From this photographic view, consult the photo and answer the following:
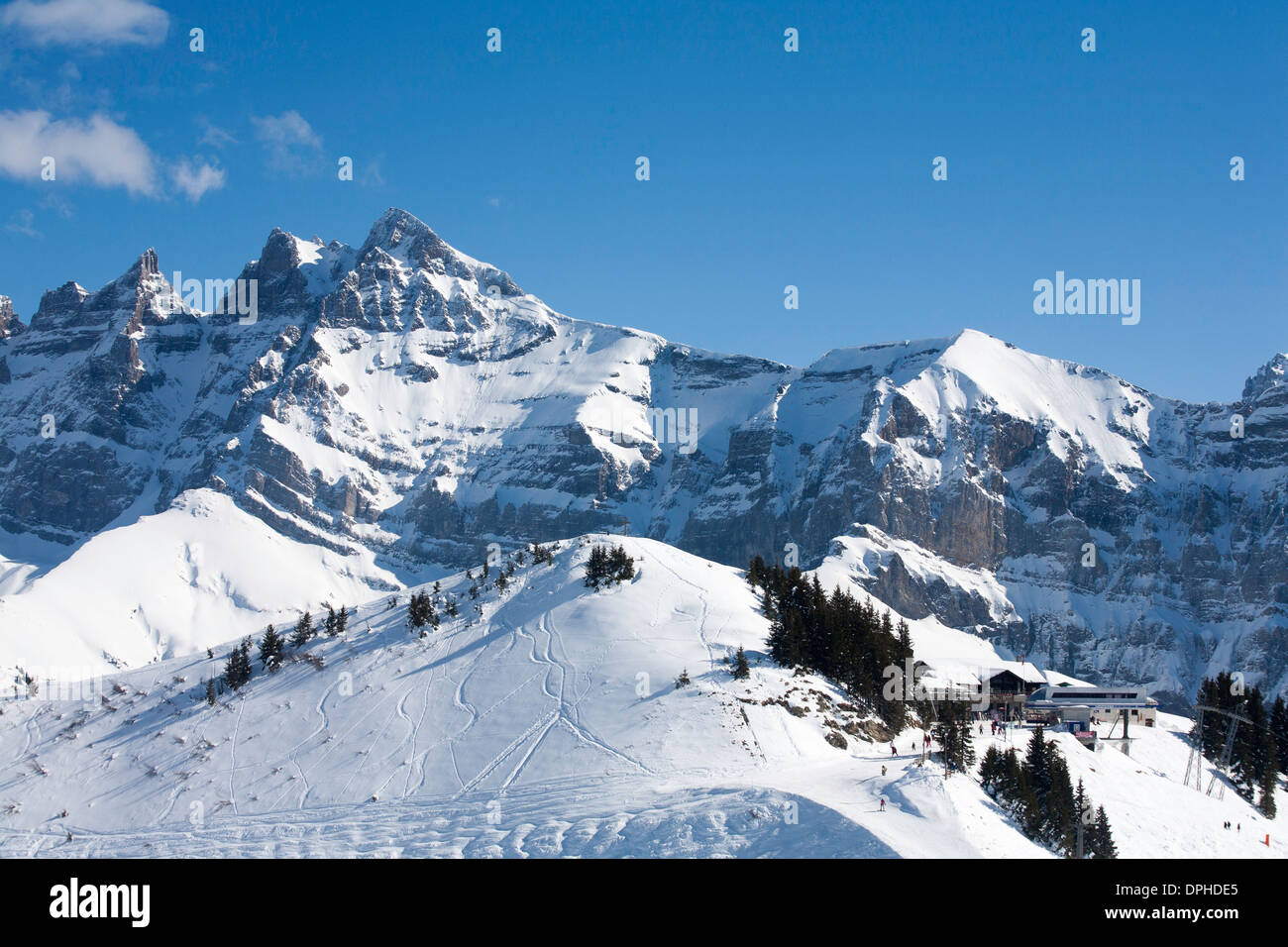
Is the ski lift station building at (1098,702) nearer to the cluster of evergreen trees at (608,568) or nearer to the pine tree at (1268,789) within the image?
the pine tree at (1268,789)

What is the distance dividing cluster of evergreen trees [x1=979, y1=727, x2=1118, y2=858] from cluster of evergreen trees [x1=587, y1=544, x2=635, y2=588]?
3588 cm

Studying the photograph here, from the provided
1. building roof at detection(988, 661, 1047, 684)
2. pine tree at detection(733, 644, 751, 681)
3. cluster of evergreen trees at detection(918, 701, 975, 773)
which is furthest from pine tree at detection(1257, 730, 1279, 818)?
pine tree at detection(733, 644, 751, 681)

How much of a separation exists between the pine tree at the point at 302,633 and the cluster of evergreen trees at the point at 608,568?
22.0 m

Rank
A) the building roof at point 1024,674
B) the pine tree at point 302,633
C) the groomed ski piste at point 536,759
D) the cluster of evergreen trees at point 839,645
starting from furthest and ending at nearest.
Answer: the building roof at point 1024,674 → the pine tree at point 302,633 → the cluster of evergreen trees at point 839,645 → the groomed ski piste at point 536,759

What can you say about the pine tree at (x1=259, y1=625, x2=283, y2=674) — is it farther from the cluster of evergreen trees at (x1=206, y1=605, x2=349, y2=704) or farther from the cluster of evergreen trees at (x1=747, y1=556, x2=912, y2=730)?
the cluster of evergreen trees at (x1=747, y1=556, x2=912, y2=730)

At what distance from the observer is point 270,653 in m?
77.8

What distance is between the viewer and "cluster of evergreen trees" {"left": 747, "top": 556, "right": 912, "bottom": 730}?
68.8m

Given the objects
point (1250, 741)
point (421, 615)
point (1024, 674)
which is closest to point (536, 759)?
point (421, 615)

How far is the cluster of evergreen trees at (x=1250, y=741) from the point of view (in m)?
75.3

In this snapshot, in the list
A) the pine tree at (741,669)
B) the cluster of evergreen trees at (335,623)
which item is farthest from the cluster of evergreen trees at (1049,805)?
the cluster of evergreen trees at (335,623)

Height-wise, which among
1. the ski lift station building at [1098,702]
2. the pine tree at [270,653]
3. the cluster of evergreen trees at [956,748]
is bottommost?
the ski lift station building at [1098,702]

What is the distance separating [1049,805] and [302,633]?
5575 cm

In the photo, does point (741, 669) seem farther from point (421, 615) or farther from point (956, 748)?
point (421, 615)
